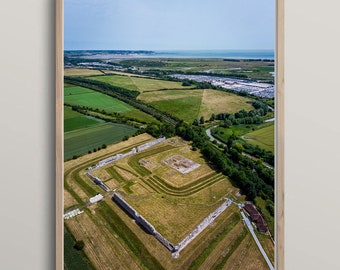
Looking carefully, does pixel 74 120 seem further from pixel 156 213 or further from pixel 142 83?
pixel 156 213

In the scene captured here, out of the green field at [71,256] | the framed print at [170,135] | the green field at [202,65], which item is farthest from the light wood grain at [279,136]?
the green field at [71,256]

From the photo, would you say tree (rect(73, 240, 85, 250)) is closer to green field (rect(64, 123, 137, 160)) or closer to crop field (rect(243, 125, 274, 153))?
green field (rect(64, 123, 137, 160))

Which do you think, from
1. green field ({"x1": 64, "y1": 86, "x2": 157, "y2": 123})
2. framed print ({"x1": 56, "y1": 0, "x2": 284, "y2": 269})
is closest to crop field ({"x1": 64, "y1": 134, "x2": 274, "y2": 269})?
framed print ({"x1": 56, "y1": 0, "x2": 284, "y2": 269})
